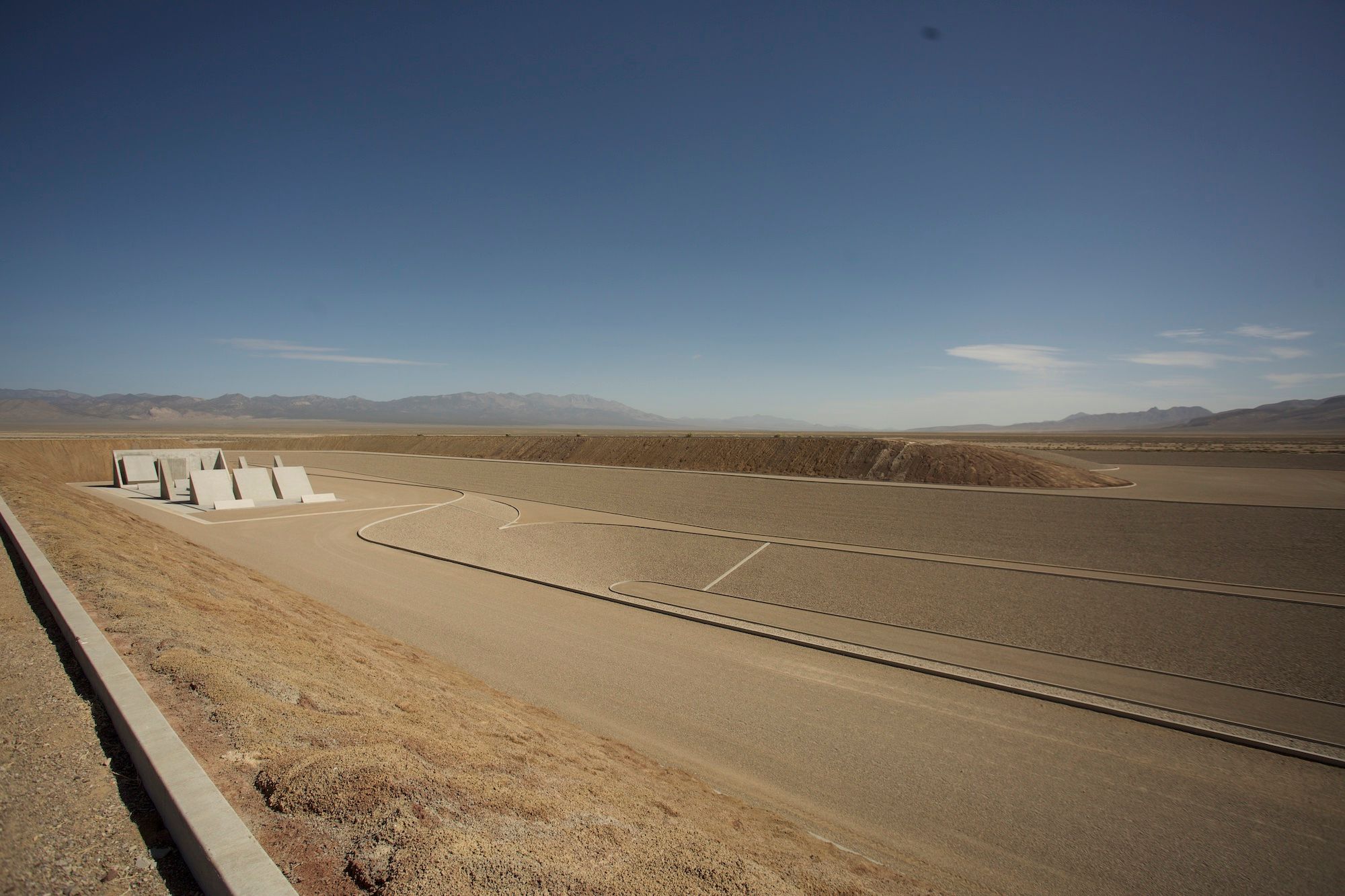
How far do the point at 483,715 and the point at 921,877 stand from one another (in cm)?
529

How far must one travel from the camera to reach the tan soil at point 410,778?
3629 millimetres

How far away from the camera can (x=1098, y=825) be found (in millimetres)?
6938

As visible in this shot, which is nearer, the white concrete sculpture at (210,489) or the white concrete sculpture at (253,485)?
the white concrete sculpture at (210,489)

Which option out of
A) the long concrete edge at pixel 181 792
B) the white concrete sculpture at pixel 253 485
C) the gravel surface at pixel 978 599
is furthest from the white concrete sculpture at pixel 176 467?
the long concrete edge at pixel 181 792

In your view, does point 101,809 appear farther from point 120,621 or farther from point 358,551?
point 358,551

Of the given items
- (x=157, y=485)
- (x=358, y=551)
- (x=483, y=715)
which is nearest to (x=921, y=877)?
(x=483, y=715)

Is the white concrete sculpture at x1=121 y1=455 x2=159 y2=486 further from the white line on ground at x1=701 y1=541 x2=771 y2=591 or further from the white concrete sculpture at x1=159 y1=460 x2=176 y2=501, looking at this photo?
the white line on ground at x1=701 y1=541 x2=771 y2=591

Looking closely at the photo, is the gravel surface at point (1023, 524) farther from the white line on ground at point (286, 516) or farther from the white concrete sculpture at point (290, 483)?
the white concrete sculpture at point (290, 483)

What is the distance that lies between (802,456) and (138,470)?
4326 cm

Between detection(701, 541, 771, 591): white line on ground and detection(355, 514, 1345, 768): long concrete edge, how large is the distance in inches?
103

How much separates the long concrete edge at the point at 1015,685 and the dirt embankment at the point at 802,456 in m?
23.6

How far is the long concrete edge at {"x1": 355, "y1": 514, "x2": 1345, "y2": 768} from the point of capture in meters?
8.87

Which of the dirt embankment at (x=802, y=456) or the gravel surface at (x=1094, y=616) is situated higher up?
the dirt embankment at (x=802, y=456)

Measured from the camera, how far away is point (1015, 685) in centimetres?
1070
